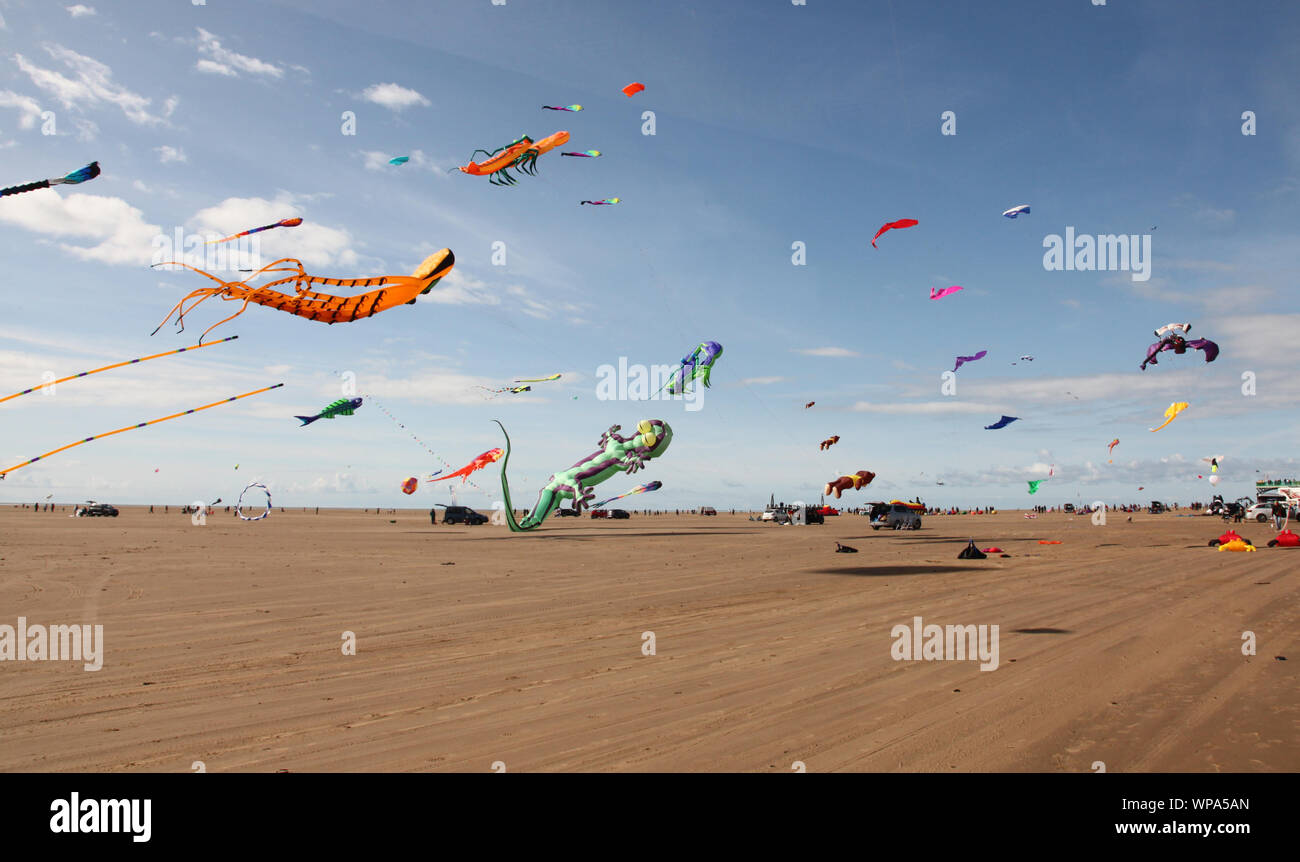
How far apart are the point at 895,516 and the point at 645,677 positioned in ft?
154

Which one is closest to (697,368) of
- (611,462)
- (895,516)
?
(611,462)

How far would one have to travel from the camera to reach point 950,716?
7.02 meters

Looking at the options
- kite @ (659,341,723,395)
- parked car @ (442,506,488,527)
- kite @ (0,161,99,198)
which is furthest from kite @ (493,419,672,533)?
kite @ (0,161,99,198)

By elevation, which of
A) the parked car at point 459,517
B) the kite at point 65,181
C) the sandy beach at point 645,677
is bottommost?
the parked car at point 459,517

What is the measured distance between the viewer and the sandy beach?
6008 millimetres

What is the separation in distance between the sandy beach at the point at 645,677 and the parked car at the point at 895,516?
1261 inches

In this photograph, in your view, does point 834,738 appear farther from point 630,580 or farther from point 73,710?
point 630,580

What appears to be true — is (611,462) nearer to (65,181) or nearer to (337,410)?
(337,410)

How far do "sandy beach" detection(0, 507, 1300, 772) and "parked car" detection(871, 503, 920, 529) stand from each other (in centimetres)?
3203

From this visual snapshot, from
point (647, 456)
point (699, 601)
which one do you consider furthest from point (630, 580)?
point (647, 456)

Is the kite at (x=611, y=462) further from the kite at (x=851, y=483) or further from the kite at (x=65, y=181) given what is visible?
the kite at (x=65, y=181)

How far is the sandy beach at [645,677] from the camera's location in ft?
19.7

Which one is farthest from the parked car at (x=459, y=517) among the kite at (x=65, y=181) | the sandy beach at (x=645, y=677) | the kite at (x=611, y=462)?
the kite at (x=65, y=181)
